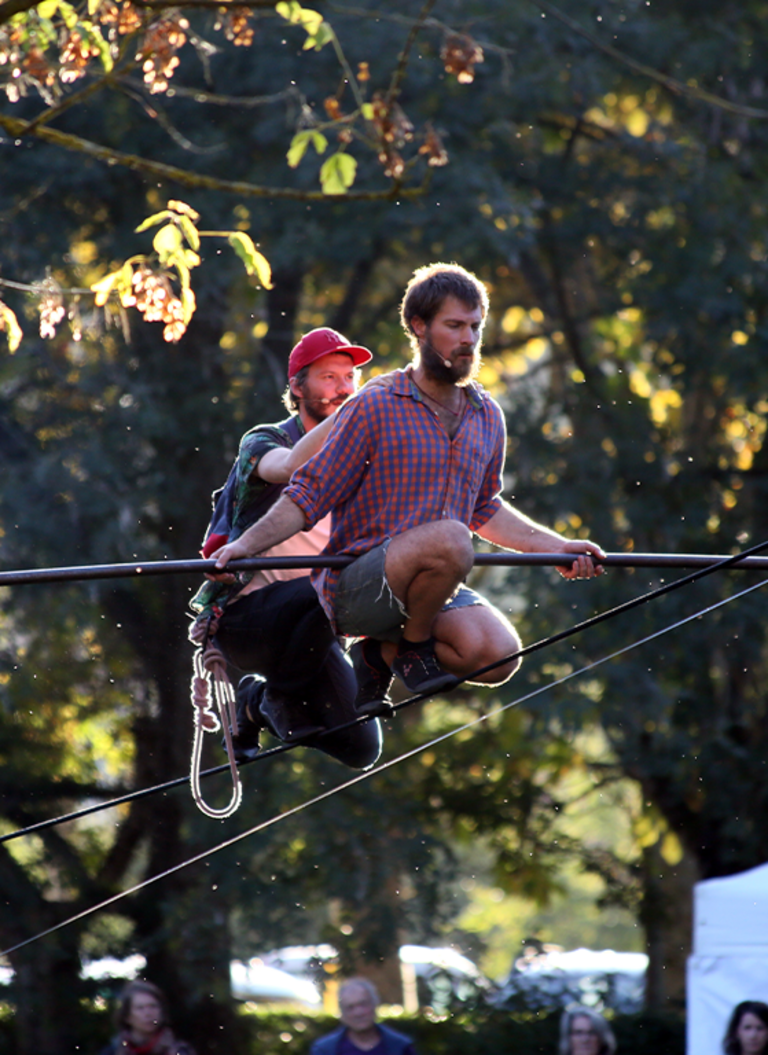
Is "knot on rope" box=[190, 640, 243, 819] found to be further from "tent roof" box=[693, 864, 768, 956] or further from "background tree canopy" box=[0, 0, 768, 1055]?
"background tree canopy" box=[0, 0, 768, 1055]

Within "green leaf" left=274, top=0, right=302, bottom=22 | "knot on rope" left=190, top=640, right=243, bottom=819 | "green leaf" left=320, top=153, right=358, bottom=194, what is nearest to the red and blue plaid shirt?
"knot on rope" left=190, top=640, right=243, bottom=819

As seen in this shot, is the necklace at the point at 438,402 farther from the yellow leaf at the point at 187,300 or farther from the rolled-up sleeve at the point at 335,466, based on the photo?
the yellow leaf at the point at 187,300

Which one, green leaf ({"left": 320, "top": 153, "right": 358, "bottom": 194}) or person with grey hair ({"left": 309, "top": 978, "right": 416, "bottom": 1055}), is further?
person with grey hair ({"left": 309, "top": 978, "right": 416, "bottom": 1055})

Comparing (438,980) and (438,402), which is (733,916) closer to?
(438,402)

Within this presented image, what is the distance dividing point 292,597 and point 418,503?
63 centimetres

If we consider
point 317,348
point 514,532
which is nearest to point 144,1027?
point 514,532

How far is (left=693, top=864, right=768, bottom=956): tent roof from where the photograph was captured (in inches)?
267

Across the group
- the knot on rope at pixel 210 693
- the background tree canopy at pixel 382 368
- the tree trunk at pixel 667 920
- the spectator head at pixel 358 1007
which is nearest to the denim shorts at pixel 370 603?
the knot on rope at pixel 210 693

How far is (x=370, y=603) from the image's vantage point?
154 inches

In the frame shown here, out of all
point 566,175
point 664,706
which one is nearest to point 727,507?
point 664,706

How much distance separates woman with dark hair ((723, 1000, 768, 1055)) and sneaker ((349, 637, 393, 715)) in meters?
3.23

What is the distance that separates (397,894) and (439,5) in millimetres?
6634

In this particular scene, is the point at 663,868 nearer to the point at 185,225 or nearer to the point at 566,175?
the point at 566,175

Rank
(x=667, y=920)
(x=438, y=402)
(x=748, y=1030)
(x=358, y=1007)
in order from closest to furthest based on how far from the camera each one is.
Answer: (x=438, y=402)
(x=748, y=1030)
(x=358, y=1007)
(x=667, y=920)
